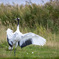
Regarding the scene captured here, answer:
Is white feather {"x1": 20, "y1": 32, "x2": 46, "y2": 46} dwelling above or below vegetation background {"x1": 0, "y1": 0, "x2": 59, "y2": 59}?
below

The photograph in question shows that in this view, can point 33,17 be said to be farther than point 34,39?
Yes

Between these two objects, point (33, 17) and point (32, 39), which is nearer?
point (32, 39)

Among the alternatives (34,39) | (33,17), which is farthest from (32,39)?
(33,17)

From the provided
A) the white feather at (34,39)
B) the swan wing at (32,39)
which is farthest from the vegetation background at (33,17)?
the white feather at (34,39)

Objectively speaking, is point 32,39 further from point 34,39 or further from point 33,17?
point 33,17

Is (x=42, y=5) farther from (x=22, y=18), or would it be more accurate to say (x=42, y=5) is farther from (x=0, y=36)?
(x=0, y=36)

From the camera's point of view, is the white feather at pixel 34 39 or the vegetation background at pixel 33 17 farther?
the vegetation background at pixel 33 17

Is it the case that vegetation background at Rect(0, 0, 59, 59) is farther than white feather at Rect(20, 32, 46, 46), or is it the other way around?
vegetation background at Rect(0, 0, 59, 59)

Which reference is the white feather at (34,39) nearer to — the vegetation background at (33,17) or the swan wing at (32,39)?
the swan wing at (32,39)

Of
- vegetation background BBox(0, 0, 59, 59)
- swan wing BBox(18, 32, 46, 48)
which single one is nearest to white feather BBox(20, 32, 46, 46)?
swan wing BBox(18, 32, 46, 48)

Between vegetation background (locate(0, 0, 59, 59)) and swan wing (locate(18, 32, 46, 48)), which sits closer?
swan wing (locate(18, 32, 46, 48))

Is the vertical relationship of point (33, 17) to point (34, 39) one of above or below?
above

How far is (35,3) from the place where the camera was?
18.6m

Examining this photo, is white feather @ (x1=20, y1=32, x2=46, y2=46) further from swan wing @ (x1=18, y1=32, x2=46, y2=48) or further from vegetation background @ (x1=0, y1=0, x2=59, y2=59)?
vegetation background @ (x1=0, y1=0, x2=59, y2=59)
